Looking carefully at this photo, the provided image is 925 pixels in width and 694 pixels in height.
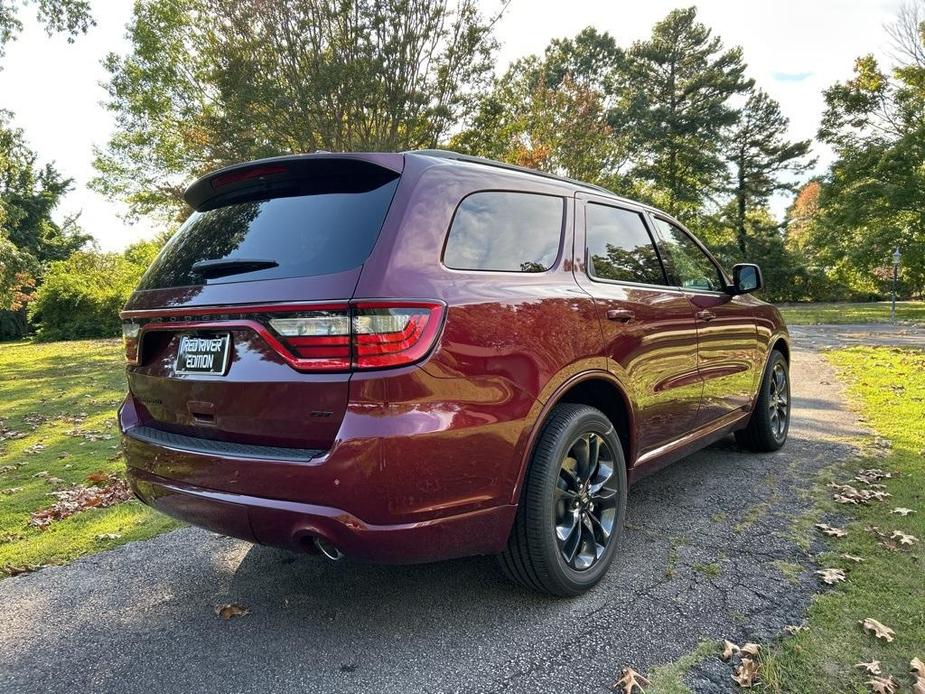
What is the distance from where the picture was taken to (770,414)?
4.96 meters

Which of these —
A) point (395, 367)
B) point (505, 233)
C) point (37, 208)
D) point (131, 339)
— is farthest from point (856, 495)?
point (37, 208)

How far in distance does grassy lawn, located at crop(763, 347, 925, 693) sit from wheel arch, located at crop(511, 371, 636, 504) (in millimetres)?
1054

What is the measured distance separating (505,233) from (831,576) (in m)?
2.18

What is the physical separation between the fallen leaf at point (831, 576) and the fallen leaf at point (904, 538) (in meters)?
0.58

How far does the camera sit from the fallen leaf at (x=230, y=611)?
266 centimetres

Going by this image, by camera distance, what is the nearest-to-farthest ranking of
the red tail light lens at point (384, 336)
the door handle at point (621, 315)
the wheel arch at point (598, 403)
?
the red tail light lens at point (384, 336) < the wheel arch at point (598, 403) < the door handle at point (621, 315)

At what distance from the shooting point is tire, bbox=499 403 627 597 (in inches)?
97.4

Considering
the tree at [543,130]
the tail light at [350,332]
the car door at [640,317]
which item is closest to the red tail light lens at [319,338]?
the tail light at [350,332]

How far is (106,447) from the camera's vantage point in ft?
19.3

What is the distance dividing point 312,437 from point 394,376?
0.37 meters

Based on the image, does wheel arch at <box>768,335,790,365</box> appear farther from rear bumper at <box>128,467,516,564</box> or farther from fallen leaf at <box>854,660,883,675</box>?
rear bumper at <box>128,467,516,564</box>

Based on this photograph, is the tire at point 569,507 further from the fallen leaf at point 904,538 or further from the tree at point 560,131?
the tree at point 560,131

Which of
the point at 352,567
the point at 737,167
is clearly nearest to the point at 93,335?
the point at 352,567

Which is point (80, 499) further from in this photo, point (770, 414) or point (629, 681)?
point (770, 414)
